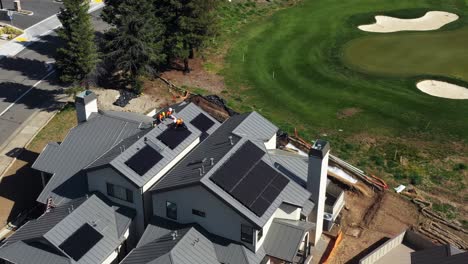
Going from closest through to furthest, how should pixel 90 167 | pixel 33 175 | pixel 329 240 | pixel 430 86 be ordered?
pixel 90 167 → pixel 329 240 → pixel 33 175 → pixel 430 86

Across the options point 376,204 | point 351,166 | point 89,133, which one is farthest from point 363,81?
point 89,133

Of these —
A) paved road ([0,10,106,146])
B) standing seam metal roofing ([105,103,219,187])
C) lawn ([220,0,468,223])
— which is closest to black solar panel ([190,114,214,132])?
standing seam metal roofing ([105,103,219,187])

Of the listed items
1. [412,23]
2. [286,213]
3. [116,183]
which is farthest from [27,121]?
[412,23]

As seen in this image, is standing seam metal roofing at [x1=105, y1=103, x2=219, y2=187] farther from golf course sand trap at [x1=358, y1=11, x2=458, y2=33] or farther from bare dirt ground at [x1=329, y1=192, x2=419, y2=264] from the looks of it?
golf course sand trap at [x1=358, y1=11, x2=458, y2=33]

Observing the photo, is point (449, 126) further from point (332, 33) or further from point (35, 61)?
point (35, 61)

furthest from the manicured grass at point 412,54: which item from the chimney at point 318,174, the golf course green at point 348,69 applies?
the chimney at point 318,174

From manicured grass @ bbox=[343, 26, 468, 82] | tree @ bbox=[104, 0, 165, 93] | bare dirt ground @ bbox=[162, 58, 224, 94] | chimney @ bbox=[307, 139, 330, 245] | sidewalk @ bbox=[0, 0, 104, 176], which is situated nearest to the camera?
chimney @ bbox=[307, 139, 330, 245]
